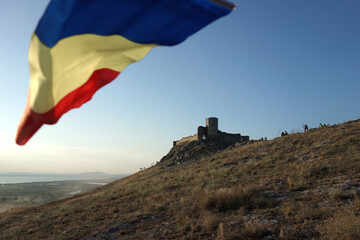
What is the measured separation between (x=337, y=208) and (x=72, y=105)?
24.3 ft

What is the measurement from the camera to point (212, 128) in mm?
45344

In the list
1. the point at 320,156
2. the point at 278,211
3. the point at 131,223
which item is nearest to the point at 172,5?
the point at 278,211

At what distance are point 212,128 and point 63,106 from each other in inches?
1658

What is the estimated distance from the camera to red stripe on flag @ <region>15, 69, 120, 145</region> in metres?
3.49

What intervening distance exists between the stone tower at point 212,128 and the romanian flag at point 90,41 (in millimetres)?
41235

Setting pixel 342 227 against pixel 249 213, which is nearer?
pixel 342 227

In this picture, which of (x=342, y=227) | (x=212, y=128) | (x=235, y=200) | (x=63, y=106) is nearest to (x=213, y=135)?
(x=212, y=128)

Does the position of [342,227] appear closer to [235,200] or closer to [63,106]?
[235,200]

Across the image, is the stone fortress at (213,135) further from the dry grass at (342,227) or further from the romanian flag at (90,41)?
the romanian flag at (90,41)

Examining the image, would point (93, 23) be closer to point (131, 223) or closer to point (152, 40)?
point (152, 40)

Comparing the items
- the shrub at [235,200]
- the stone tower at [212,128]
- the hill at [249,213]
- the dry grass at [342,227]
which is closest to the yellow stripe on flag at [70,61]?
the hill at [249,213]

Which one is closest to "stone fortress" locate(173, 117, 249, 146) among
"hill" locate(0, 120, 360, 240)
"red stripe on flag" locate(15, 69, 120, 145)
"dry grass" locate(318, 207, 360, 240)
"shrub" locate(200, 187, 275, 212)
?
"hill" locate(0, 120, 360, 240)

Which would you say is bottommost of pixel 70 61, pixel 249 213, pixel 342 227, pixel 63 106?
pixel 249 213

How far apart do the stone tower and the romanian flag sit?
4124 cm
